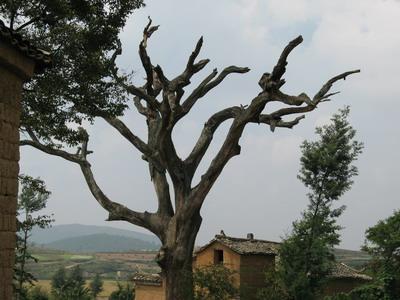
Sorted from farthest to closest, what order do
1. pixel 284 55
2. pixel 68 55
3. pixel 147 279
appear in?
pixel 147 279 < pixel 284 55 < pixel 68 55

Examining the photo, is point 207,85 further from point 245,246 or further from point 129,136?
point 245,246

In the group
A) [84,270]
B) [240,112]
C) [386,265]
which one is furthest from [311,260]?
[84,270]

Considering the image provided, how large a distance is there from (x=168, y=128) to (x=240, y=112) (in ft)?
10.1

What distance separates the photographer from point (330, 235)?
104ft

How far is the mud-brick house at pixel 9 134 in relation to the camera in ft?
26.0

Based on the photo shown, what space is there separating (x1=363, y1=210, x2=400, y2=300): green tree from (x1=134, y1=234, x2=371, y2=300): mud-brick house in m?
5.97

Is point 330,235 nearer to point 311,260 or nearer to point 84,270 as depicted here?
point 311,260

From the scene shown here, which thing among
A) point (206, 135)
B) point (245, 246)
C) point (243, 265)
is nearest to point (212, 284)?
point (206, 135)

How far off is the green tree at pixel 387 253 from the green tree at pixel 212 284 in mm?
7539

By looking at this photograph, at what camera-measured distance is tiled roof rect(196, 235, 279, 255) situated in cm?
3562

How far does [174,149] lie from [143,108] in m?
3.25

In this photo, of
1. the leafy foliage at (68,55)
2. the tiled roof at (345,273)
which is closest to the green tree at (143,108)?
the leafy foliage at (68,55)

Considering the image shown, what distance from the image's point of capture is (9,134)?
8156mm

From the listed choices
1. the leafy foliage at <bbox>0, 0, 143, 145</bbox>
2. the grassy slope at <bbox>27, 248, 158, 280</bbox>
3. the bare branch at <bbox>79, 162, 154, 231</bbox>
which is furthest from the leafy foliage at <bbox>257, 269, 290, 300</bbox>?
the grassy slope at <bbox>27, 248, 158, 280</bbox>
